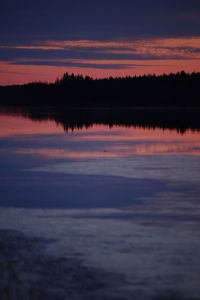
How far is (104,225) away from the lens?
855 cm

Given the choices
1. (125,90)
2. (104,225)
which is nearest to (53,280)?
(104,225)

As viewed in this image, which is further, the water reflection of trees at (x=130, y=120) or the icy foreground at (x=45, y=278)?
the water reflection of trees at (x=130, y=120)

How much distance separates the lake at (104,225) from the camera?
6.00 meters

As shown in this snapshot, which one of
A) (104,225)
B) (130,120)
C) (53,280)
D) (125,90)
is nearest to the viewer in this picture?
(53,280)

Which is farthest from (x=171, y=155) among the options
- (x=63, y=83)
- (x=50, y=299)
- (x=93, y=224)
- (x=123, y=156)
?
(x=63, y=83)

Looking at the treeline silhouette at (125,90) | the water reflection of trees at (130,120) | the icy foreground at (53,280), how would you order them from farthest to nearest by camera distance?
the treeline silhouette at (125,90) < the water reflection of trees at (130,120) < the icy foreground at (53,280)

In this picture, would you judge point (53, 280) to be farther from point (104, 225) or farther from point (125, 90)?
point (125, 90)

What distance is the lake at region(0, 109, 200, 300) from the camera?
19.7ft

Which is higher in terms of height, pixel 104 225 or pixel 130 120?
pixel 104 225

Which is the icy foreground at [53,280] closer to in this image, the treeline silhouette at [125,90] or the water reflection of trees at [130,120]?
the water reflection of trees at [130,120]

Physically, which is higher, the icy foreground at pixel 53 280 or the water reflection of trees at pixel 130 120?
the icy foreground at pixel 53 280

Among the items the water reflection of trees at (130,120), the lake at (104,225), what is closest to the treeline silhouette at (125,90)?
the water reflection of trees at (130,120)

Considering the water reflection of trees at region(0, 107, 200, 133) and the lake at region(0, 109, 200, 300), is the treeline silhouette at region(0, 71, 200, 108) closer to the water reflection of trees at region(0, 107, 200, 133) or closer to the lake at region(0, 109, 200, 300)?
the water reflection of trees at region(0, 107, 200, 133)

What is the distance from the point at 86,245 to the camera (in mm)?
7336
